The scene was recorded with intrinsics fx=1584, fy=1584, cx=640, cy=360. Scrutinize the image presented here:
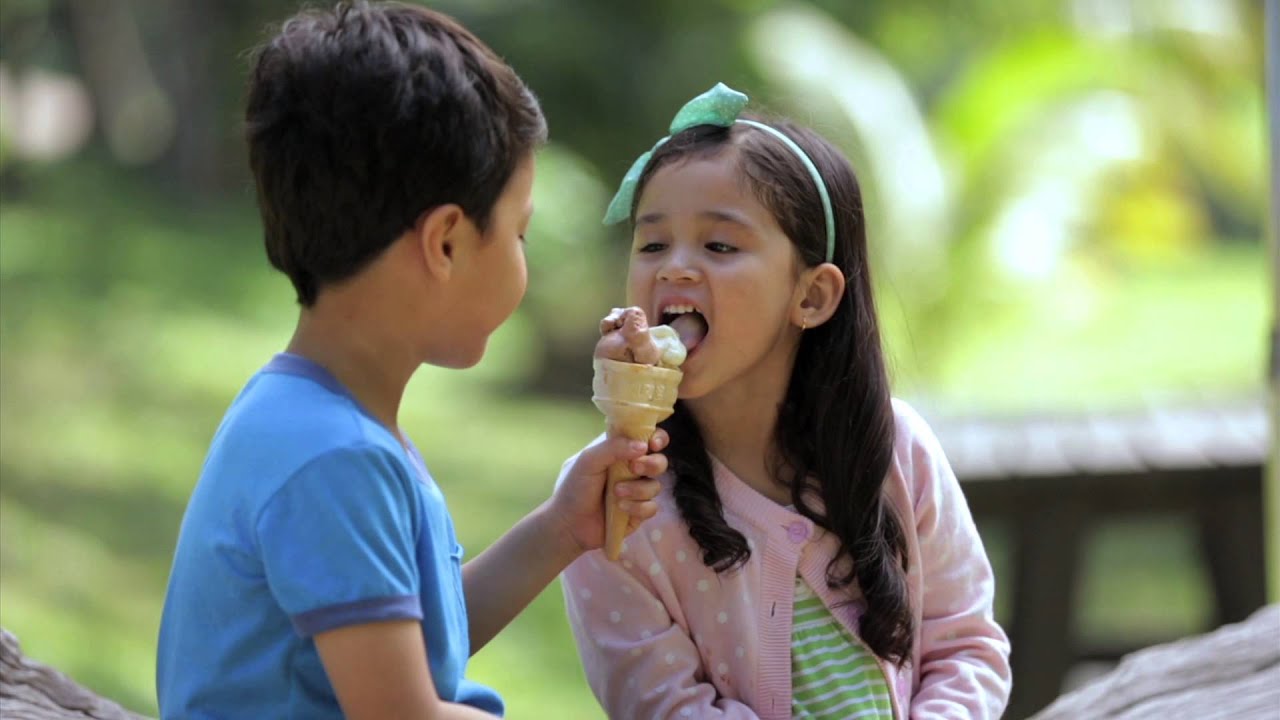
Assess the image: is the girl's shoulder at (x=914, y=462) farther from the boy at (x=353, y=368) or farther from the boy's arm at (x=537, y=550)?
the boy at (x=353, y=368)

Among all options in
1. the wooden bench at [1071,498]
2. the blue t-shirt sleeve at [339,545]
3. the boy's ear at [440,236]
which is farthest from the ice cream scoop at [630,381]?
the wooden bench at [1071,498]

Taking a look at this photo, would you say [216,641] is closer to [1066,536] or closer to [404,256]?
[404,256]

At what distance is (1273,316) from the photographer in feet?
11.7

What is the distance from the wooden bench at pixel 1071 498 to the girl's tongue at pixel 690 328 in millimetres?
2776

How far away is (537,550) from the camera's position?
214cm

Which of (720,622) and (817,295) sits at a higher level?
(817,295)

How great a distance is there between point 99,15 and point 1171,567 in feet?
24.3

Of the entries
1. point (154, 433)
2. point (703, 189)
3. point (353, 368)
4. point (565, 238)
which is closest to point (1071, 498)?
point (703, 189)

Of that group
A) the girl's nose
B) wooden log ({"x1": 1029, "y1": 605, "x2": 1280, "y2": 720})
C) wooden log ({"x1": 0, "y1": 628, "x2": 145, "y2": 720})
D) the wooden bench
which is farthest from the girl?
the wooden bench

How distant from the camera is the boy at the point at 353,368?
166 centimetres

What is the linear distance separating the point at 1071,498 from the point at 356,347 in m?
3.56

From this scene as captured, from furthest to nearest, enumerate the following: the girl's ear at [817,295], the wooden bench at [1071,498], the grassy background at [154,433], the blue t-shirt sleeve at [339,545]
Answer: the grassy background at [154,433] → the wooden bench at [1071,498] → the girl's ear at [817,295] → the blue t-shirt sleeve at [339,545]

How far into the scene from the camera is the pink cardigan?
2.22 m

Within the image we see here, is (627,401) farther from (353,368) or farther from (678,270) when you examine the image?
(353,368)
